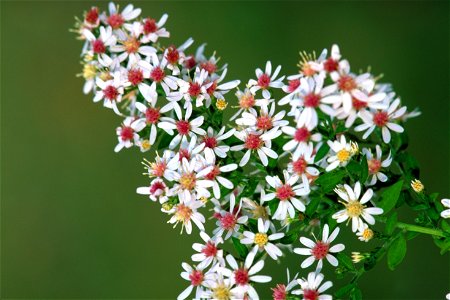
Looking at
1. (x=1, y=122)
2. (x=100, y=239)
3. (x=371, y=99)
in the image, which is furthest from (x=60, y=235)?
(x=371, y=99)

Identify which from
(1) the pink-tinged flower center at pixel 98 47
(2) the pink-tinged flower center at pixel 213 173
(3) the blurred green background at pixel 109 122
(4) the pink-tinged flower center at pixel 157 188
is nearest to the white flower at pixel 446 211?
(2) the pink-tinged flower center at pixel 213 173

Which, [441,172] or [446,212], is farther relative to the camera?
[441,172]

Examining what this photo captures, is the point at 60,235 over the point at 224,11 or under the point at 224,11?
under

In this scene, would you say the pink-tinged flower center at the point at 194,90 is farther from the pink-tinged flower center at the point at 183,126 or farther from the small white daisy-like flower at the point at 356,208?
the small white daisy-like flower at the point at 356,208

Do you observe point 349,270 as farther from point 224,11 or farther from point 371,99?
point 224,11

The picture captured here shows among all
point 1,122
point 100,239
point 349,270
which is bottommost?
point 349,270

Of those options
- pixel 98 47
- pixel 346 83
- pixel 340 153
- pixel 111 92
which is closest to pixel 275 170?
pixel 340 153

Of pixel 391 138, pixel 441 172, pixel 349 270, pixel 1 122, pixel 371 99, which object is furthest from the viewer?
pixel 1 122
